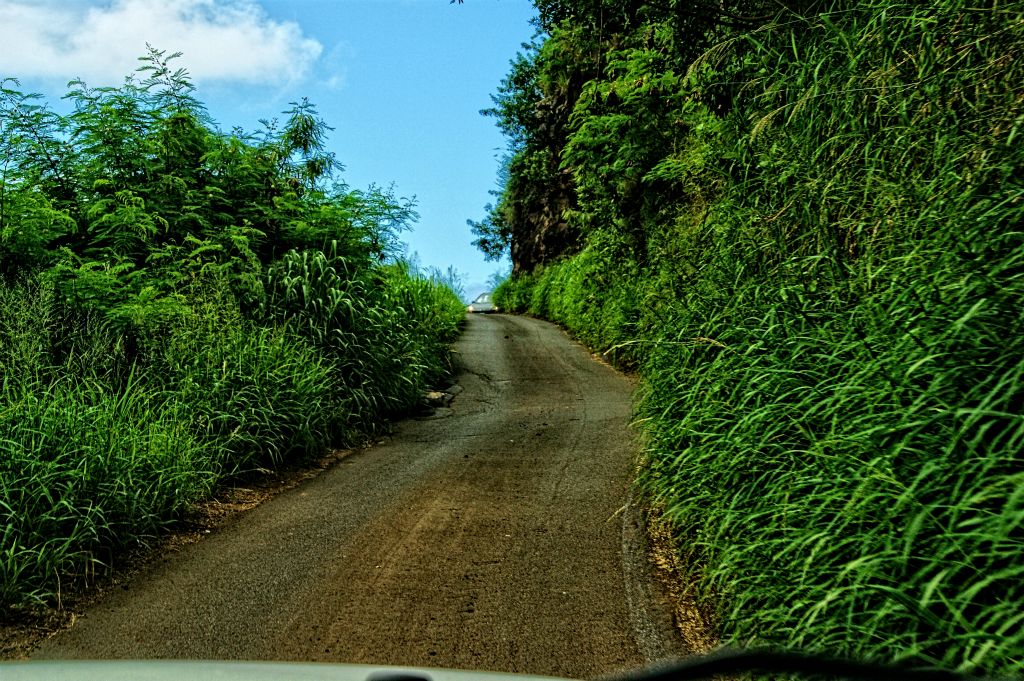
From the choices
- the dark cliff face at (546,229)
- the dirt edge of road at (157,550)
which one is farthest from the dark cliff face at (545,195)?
the dirt edge of road at (157,550)

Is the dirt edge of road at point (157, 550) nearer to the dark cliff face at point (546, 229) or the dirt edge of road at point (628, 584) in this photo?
the dirt edge of road at point (628, 584)

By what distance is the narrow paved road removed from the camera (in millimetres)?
4016

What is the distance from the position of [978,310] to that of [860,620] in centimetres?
128

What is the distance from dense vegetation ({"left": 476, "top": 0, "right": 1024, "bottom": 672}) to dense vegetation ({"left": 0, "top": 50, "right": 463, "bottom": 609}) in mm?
3810

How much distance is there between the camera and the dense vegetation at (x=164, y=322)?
5359 mm

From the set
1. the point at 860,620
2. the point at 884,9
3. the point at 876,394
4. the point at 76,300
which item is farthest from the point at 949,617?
the point at 76,300

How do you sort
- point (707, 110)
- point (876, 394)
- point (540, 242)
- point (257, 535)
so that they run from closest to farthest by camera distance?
point (876, 394)
point (257, 535)
point (707, 110)
point (540, 242)

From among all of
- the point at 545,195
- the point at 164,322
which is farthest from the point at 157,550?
the point at 545,195

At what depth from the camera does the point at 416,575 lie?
500 centimetres

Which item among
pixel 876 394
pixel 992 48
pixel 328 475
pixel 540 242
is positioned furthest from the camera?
pixel 540 242

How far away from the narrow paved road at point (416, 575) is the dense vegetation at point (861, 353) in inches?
28.2

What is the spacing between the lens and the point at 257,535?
19.7ft

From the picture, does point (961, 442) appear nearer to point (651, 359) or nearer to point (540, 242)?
point (651, 359)

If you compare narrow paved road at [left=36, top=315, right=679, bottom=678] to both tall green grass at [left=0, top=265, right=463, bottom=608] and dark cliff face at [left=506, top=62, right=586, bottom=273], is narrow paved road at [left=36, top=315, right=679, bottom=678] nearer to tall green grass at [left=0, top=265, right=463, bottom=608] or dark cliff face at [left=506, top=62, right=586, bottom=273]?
tall green grass at [left=0, top=265, right=463, bottom=608]
